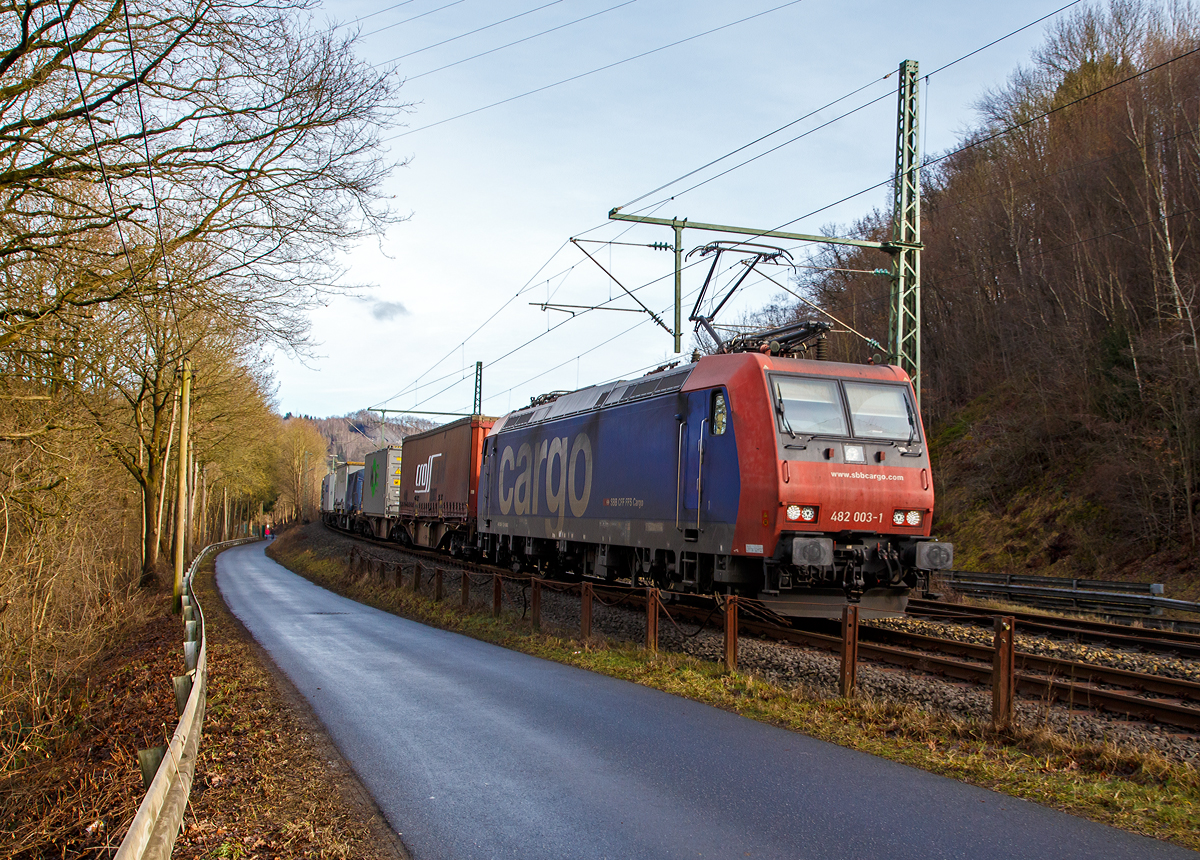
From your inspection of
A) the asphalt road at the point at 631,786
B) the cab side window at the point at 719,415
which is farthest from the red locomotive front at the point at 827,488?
the asphalt road at the point at 631,786

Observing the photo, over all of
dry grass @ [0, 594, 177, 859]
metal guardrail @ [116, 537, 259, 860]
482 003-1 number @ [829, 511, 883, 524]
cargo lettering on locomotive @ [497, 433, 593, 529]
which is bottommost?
dry grass @ [0, 594, 177, 859]

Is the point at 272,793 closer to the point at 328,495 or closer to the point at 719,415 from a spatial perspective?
the point at 719,415

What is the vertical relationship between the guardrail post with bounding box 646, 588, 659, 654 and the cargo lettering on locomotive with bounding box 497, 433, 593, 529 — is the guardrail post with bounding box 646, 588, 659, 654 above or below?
below

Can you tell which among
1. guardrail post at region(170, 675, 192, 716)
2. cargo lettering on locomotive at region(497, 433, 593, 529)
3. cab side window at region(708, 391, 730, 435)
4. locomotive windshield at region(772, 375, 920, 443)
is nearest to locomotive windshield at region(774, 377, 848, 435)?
locomotive windshield at region(772, 375, 920, 443)

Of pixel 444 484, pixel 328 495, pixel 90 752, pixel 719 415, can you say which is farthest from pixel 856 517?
pixel 328 495

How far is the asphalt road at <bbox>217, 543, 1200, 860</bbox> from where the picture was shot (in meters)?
4.71

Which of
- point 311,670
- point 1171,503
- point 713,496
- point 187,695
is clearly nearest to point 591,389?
point 713,496

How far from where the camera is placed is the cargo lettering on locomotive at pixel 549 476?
1588cm

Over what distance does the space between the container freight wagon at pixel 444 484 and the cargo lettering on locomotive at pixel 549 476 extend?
332 cm

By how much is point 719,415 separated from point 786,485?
5.08ft

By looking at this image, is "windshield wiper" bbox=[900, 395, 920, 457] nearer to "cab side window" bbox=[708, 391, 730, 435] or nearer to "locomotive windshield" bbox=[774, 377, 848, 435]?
"locomotive windshield" bbox=[774, 377, 848, 435]

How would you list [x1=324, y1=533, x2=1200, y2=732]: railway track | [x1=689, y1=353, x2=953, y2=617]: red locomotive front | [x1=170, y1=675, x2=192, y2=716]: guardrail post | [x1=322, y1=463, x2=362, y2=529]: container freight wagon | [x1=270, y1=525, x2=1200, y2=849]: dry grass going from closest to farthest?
[x1=270, y1=525, x2=1200, y2=849]: dry grass
[x1=170, y1=675, x2=192, y2=716]: guardrail post
[x1=324, y1=533, x2=1200, y2=732]: railway track
[x1=689, y1=353, x2=953, y2=617]: red locomotive front
[x1=322, y1=463, x2=362, y2=529]: container freight wagon

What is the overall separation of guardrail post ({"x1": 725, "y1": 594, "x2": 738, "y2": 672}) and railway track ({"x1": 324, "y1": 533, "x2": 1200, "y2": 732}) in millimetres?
946

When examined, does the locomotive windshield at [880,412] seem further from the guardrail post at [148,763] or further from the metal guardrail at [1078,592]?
the guardrail post at [148,763]
